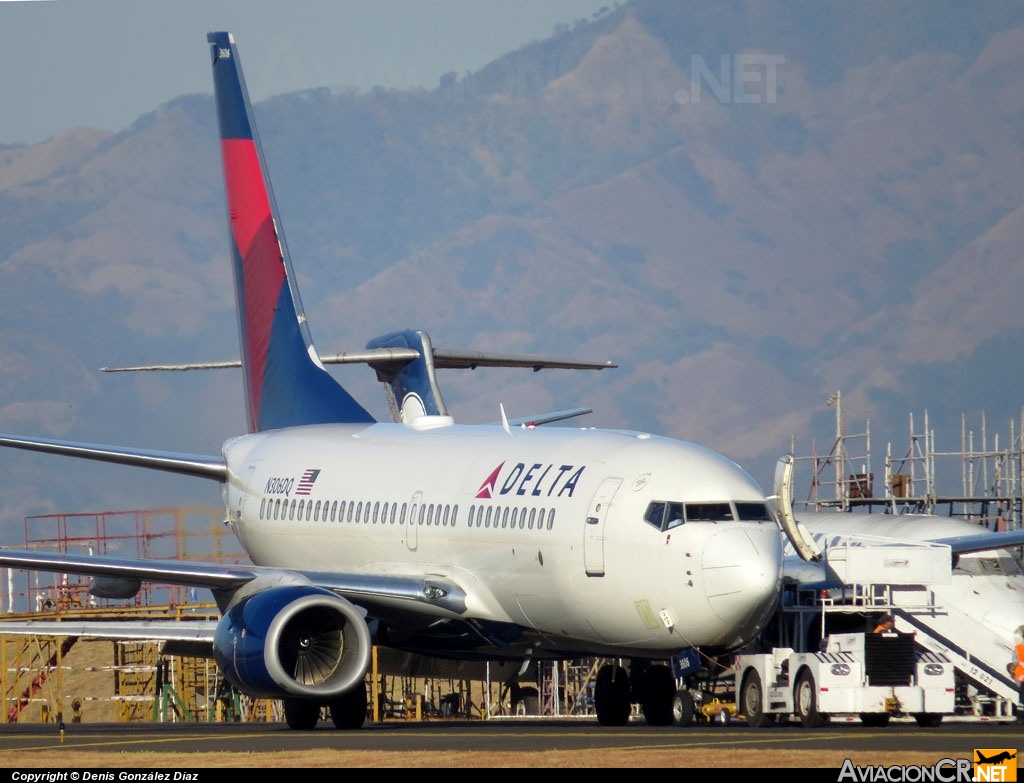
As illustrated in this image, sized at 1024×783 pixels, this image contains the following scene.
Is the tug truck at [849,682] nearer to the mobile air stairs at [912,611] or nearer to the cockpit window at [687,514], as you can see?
the mobile air stairs at [912,611]

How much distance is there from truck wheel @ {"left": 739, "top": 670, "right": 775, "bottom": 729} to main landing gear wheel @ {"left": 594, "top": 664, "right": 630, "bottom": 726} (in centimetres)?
226

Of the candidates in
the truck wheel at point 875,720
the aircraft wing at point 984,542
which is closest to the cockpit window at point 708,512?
the truck wheel at point 875,720

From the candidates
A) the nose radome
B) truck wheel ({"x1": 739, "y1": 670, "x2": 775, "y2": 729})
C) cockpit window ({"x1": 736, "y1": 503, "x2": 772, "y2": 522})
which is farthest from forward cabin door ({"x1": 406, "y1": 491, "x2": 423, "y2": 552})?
the nose radome

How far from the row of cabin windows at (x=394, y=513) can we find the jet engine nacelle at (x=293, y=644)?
2224mm

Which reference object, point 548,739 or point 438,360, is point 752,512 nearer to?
point 548,739

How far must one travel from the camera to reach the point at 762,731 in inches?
914

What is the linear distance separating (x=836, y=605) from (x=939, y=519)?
6.34 metres

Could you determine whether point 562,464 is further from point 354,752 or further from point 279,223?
point 279,223

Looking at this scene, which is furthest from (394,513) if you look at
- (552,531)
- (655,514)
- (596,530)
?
(655,514)

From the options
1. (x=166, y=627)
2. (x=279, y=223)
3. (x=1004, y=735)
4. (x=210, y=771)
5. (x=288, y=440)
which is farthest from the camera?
(x=279, y=223)

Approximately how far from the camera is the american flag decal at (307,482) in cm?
3225

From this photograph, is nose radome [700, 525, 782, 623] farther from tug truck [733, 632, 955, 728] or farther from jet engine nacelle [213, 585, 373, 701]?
jet engine nacelle [213, 585, 373, 701]

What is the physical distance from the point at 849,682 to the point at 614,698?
4.21 m

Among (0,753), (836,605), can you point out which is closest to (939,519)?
(836,605)
